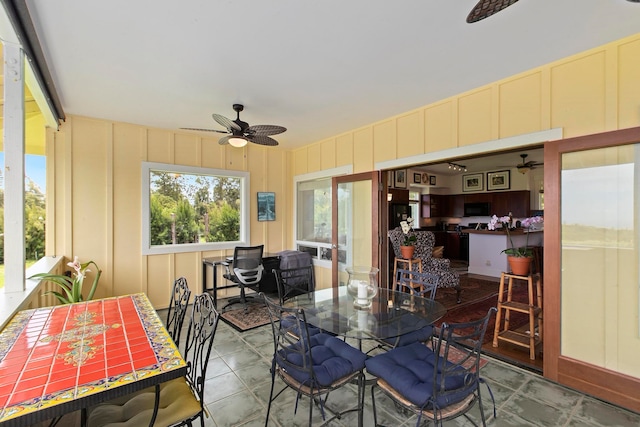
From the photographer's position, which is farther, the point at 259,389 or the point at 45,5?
the point at 259,389

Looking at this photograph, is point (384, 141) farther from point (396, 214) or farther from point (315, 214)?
point (396, 214)

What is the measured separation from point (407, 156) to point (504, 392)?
2.63 meters

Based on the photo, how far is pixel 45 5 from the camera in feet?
6.04

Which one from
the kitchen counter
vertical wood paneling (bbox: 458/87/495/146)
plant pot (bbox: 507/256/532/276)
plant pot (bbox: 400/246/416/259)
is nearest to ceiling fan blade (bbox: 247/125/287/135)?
vertical wood paneling (bbox: 458/87/495/146)

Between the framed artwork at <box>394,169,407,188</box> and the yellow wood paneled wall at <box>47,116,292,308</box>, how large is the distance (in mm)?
4482

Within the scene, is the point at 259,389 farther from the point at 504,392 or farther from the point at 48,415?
the point at 504,392

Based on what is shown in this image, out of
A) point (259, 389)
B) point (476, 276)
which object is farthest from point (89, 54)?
point (476, 276)

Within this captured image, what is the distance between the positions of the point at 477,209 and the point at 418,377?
26.9 feet

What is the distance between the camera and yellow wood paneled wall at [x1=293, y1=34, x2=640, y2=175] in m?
2.20

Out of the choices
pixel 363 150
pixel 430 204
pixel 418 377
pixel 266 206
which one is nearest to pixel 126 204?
pixel 266 206

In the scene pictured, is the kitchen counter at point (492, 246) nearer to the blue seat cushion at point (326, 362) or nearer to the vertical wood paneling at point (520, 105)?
the vertical wood paneling at point (520, 105)

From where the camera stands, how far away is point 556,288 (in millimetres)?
2482

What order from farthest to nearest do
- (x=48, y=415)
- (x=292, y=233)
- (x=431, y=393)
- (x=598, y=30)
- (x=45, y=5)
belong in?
1. (x=292, y=233)
2. (x=598, y=30)
3. (x=45, y=5)
4. (x=431, y=393)
5. (x=48, y=415)

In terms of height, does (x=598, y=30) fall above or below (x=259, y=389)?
above
